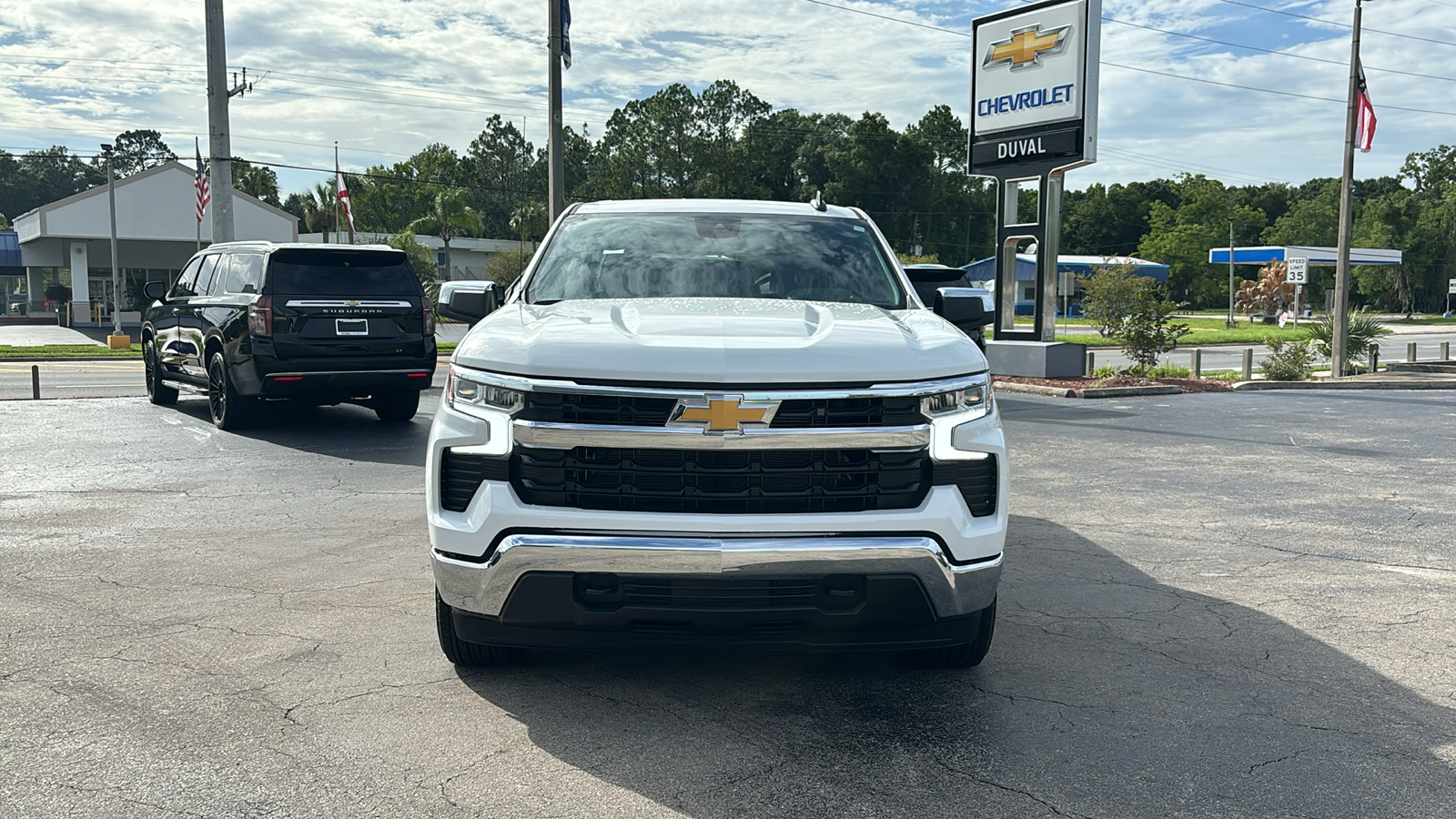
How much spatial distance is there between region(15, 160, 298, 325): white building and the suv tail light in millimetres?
34272

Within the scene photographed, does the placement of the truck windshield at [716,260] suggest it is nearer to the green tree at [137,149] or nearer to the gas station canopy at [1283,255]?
the gas station canopy at [1283,255]

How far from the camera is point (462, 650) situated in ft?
14.1

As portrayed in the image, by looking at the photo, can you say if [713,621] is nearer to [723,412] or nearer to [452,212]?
[723,412]

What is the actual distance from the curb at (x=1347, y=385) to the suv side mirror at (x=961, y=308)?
16.7m

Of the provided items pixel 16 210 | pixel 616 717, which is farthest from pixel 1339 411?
pixel 16 210

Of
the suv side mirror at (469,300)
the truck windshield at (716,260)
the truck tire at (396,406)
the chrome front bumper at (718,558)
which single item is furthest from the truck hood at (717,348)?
the truck tire at (396,406)

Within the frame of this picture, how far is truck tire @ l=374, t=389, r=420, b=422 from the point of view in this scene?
12.9 m

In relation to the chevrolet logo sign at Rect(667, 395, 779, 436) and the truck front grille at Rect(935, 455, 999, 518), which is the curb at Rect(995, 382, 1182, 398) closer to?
the truck front grille at Rect(935, 455, 999, 518)

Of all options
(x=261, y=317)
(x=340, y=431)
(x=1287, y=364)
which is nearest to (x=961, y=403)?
(x=261, y=317)

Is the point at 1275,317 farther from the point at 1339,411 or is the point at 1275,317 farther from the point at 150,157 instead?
the point at 150,157

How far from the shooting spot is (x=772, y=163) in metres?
88.8

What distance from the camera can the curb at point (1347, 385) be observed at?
20734 millimetres

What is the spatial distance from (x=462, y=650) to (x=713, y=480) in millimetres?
1319

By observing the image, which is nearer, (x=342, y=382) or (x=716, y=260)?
(x=716, y=260)
